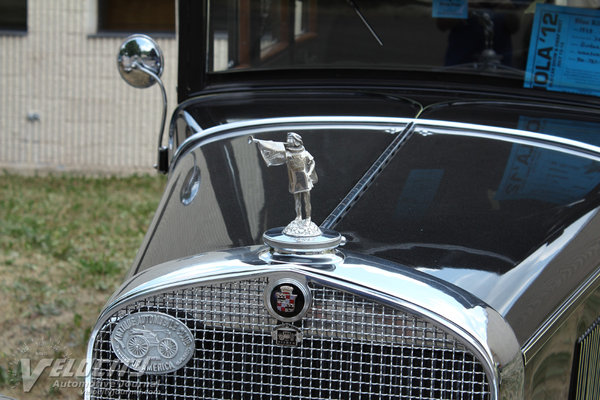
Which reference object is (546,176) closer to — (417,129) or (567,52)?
(417,129)

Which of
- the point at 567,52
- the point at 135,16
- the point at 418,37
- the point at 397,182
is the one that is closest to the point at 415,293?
the point at 397,182

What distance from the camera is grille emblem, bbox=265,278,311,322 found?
1.50 metres

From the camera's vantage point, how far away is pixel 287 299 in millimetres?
1512

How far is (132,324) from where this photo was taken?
160 cm

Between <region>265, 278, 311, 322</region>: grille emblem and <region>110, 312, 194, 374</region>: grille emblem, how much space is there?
0.66 ft

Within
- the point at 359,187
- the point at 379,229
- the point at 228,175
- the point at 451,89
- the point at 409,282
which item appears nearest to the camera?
the point at 409,282

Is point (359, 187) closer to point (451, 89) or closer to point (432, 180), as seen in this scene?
point (432, 180)

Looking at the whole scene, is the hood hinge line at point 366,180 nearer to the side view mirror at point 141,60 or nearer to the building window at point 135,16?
the side view mirror at point 141,60

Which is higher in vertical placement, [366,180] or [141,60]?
[141,60]

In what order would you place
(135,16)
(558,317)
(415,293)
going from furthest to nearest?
(135,16) → (558,317) → (415,293)

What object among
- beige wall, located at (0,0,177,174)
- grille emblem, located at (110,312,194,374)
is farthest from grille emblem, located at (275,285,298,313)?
beige wall, located at (0,0,177,174)

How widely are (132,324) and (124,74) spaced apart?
61.4 inches

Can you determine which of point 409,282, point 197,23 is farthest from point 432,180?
point 197,23

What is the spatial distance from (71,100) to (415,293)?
7.58 metres
